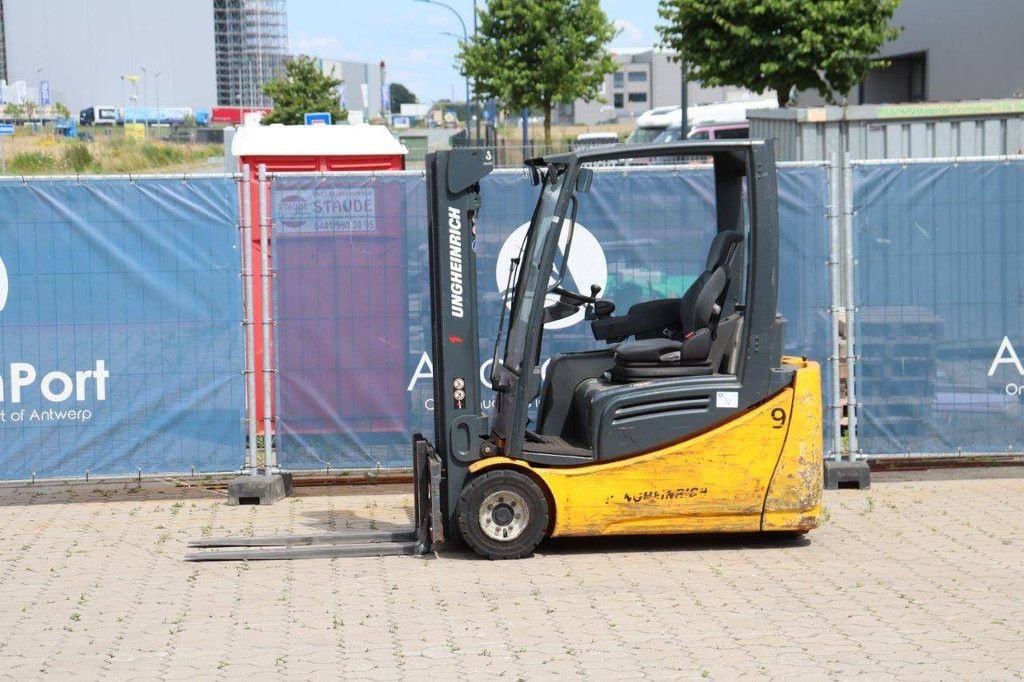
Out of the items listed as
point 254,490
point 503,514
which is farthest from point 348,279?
point 503,514

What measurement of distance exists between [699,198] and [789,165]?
2.21 feet

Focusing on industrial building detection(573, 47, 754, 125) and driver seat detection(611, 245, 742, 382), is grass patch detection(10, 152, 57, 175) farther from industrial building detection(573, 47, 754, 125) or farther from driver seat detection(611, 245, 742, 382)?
industrial building detection(573, 47, 754, 125)

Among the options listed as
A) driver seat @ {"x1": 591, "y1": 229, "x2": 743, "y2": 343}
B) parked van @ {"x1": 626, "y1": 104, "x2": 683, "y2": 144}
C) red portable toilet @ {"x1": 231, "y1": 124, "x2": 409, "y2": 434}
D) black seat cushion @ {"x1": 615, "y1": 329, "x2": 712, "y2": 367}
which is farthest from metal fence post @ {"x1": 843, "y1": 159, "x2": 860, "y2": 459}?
parked van @ {"x1": 626, "y1": 104, "x2": 683, "y2": 144}

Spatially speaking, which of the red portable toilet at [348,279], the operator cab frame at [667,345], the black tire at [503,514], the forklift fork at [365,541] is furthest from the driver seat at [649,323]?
the red portable toilet at [348,279]

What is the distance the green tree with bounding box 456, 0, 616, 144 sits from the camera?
4509cm

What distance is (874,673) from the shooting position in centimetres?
592

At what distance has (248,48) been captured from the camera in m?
167

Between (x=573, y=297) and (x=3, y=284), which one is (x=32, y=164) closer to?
(x=3, y=284)

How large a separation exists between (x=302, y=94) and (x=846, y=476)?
6116 centimetres

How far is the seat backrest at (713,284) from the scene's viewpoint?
26.3 ft

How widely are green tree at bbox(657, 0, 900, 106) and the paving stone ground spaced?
74.6ft

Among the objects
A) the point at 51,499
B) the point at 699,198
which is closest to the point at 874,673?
the point at 699,198

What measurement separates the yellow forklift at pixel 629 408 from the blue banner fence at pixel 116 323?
2582 mm

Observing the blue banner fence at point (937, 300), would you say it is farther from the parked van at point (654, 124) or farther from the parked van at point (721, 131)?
the parked van at point (654, 124)
